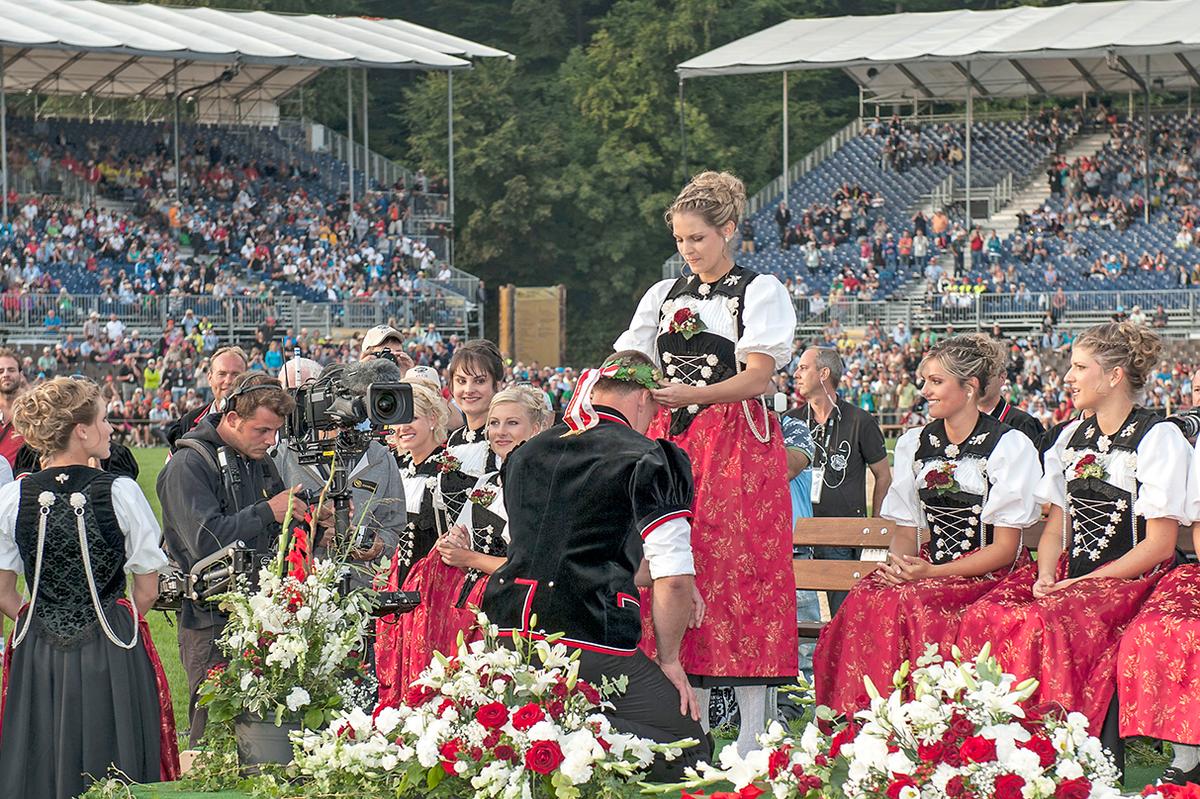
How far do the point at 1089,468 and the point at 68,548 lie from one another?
3.22 meters

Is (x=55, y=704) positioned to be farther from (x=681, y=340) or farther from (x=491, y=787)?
(x=681, y=340)

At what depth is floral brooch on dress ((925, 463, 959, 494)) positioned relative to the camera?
19.7ft

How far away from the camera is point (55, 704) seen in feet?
17.8

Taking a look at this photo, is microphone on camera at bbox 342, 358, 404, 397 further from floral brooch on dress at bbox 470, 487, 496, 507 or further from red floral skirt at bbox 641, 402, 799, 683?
red floral skirt at bbox 641, 402, 799, 683

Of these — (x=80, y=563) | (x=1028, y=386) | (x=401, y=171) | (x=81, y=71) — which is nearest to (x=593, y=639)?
(x=80, y=563)

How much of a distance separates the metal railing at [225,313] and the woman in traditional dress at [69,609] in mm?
22741

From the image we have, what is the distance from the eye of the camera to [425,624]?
20.8 feet

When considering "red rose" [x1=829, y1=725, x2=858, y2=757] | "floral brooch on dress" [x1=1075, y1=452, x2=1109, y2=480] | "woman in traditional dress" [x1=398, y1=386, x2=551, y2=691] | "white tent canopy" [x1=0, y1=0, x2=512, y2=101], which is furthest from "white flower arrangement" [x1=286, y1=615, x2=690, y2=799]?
"white tent canopy" [x1=0, y1=0, x2=512, y2=101]

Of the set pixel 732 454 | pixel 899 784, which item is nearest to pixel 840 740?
pixel 899 784

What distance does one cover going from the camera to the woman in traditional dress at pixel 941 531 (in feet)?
19.4

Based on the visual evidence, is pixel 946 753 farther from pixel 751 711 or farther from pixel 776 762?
pixel 751 711

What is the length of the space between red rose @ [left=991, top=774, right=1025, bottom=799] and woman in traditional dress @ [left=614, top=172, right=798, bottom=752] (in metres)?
1.73

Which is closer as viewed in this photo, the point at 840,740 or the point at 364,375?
the point at 840,740

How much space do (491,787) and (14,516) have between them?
6.03ft
